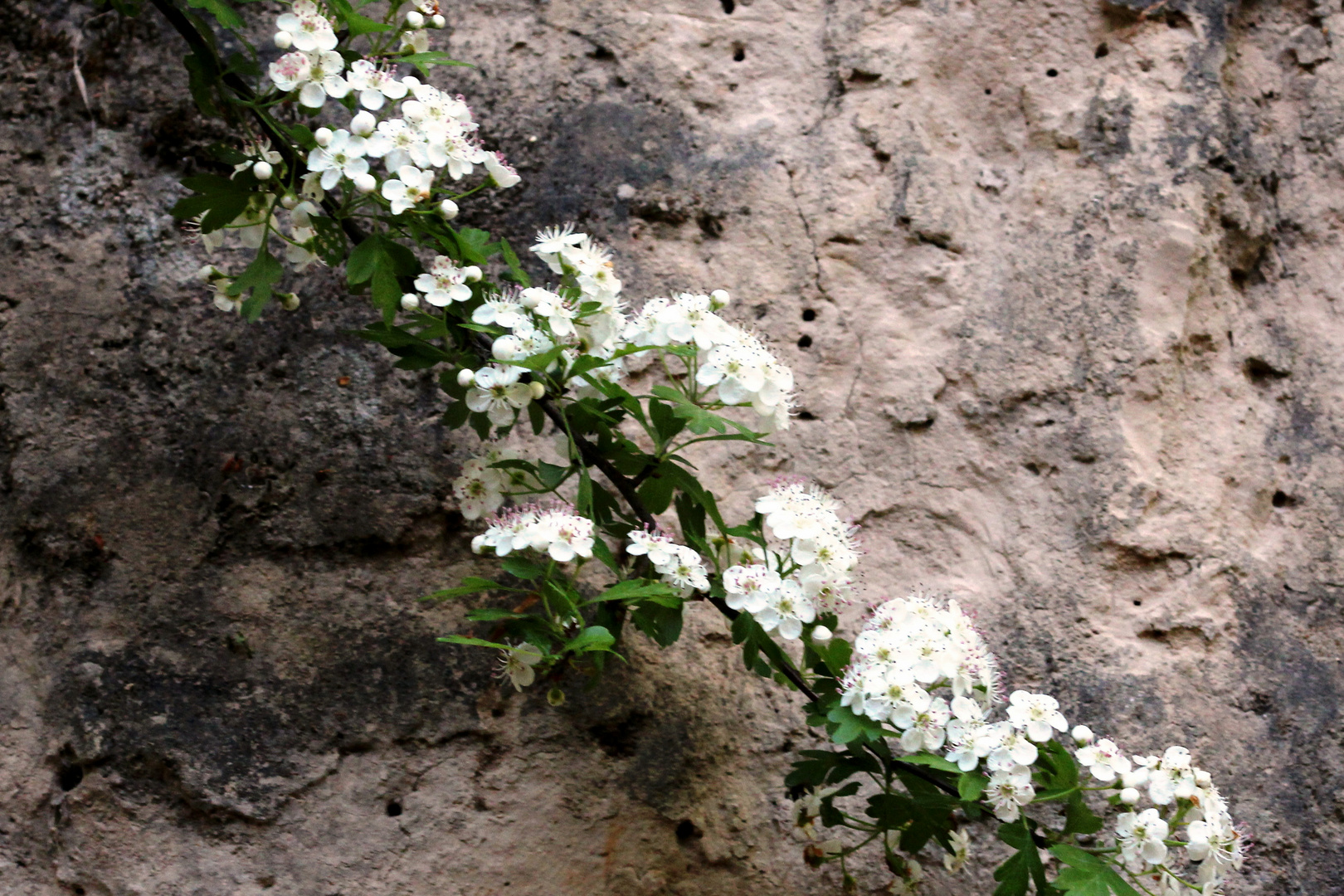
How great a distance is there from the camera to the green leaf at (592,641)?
1594 millimetres

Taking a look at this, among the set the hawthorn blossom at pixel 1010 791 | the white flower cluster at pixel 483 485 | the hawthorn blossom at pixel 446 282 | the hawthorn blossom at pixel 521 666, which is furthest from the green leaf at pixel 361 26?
the hawthorn blossom at pixel 1010 791

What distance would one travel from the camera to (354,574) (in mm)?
2049

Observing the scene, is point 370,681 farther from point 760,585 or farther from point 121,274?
point 121,274

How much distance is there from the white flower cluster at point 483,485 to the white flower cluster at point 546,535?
0.42 feet

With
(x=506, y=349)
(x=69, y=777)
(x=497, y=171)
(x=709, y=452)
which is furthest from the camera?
(x=709, y=452)

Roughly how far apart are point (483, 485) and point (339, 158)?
1.76ft

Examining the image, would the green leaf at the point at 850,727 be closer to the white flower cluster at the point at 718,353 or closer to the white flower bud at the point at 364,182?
the white flower cluster at the point at 718,353

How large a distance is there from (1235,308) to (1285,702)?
768mm

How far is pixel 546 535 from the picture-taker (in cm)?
166

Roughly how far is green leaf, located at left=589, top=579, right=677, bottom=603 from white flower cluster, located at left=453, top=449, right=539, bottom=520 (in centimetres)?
27

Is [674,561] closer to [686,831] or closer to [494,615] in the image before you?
[494,615]

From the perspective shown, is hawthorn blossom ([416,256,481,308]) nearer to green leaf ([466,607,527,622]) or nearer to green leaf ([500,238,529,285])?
green leaf ([500,238,529,285])

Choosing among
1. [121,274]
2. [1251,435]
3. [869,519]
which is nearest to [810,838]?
[869,519]

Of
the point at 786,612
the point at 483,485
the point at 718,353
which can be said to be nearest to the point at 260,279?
the point at 483,485
